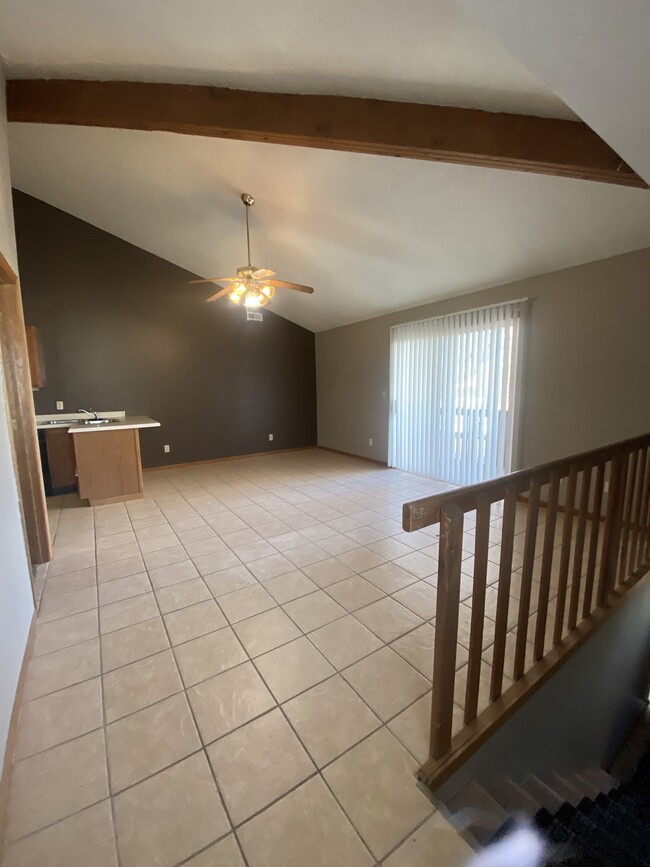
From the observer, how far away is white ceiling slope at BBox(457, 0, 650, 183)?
831mm

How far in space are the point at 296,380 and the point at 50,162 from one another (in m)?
4.18

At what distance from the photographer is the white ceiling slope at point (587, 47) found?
0.83 m

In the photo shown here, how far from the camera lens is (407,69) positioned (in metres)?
1.75

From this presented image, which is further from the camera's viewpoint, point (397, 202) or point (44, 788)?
point (397, 202)

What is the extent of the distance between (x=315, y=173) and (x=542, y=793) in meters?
4.19

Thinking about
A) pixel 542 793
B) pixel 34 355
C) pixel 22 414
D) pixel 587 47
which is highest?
pixel 587 47

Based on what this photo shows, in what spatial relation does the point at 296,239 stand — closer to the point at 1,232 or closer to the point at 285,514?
the point at 1,232

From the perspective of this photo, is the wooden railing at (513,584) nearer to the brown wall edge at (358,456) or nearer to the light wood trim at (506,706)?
the light wood trim at (506,706)

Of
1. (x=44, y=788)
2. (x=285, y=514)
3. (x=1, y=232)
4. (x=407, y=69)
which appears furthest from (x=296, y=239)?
(x=44, y=788)

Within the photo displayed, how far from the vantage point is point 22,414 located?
2494mm

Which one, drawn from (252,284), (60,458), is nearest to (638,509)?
(252,284)

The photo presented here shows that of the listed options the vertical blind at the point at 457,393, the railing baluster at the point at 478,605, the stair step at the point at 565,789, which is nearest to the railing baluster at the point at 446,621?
the railing baluster at the point at 478,605

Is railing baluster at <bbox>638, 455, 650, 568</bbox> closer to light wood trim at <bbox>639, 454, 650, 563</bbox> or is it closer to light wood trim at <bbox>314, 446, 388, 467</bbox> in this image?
light wood trim at <bbox>639, 454, 650, 563</bbox>

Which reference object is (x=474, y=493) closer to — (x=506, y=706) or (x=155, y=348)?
(x=506, y=706)
